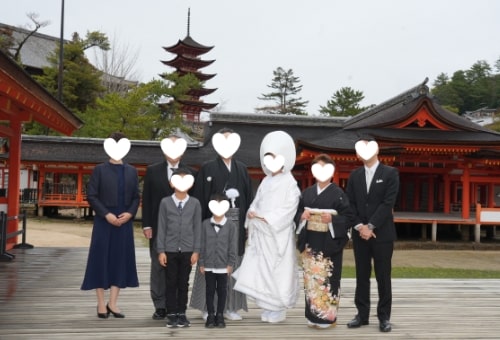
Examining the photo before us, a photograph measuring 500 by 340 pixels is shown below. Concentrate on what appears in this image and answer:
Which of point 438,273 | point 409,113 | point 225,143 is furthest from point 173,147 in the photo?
point 409,113

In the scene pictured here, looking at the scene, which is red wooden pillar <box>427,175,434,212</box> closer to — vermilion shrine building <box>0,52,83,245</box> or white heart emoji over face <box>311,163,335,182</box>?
vermilion shrine building <box>0,52,83,245</box>

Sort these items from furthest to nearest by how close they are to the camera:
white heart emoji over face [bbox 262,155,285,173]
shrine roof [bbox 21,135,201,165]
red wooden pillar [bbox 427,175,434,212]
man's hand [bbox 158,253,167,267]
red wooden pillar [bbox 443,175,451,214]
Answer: shrine roof [bbox 21,135,201,165], red wooden pillar [bbox 427,175,434,212], red wooden pillar [bbox 443,175,451,214], white heart emoji over face [bbox 262,155,285,173], man's hand [bbox 158,253,167,267]

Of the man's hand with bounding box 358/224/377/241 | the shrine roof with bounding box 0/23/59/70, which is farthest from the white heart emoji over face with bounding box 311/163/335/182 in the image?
the shrine roof with bounding box 0/23/59/70

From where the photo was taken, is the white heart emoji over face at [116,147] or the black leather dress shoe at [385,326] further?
the white heart emoji over face at [116,147]

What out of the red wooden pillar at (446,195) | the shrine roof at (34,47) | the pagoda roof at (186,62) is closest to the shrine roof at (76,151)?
the red wooden pillar at (446,195)

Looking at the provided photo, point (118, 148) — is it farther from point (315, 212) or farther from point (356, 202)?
point (356, 202)

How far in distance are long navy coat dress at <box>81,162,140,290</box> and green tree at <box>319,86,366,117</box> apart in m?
39.0

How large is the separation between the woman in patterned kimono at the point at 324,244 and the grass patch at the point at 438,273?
6603mm

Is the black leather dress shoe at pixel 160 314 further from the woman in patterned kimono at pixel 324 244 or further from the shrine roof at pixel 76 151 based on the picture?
the shrine roof at pixel 76 151

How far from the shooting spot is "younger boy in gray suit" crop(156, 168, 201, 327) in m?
4.52

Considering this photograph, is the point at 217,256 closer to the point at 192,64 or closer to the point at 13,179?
the point at 13,179

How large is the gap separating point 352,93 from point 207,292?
4044 centimetres

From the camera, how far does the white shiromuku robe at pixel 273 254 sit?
476 cm

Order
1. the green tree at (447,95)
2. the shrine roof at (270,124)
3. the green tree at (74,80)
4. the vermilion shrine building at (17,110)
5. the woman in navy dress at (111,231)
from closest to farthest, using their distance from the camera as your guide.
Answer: the woman in navy dress at (111,231) → the vermilion shrine building at (17,110) → the shrine roof at (270,124) → the green tree at (74,80) → the green tree at (447,95)
